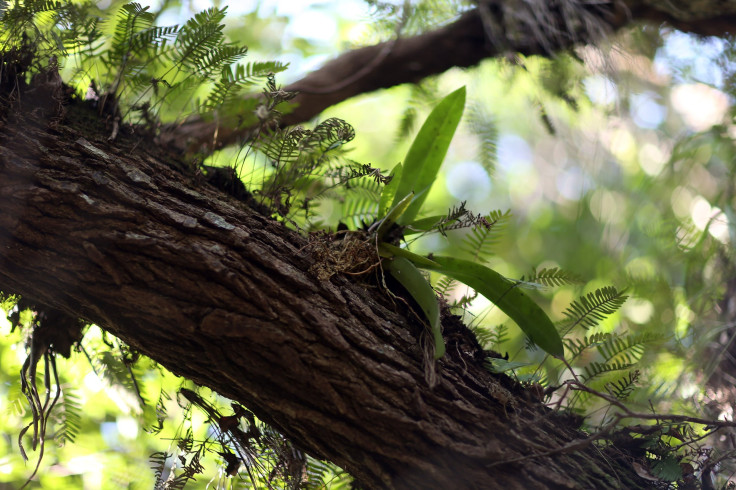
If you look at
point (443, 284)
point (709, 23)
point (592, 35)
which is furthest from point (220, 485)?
point (709, 23)

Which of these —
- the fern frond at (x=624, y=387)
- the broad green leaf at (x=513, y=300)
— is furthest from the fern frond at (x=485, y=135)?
the fern frond at (x=624, y=387)

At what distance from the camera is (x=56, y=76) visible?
120 cm

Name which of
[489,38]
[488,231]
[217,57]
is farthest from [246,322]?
[489,38]

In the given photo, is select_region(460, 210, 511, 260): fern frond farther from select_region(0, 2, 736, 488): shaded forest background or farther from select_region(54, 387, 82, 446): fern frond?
select_region(54, 387, 82, 446): fern frond

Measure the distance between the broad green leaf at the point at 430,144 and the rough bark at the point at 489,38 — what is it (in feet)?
2.62

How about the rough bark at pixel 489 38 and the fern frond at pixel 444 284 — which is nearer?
the fern frond at pixel 444 284

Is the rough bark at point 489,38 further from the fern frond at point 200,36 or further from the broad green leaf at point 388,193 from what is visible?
the broad green leaf at point 388,193

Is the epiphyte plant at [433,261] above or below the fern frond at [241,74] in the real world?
below

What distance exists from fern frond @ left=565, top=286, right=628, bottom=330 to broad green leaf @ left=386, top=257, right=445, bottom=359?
1.34ft

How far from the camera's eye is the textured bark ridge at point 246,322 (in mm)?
943

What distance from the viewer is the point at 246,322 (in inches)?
37.4

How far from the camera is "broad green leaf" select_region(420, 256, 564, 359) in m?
1.21

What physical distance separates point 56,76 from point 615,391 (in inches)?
61.3

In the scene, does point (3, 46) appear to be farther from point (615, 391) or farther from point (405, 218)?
point (615, 391)
